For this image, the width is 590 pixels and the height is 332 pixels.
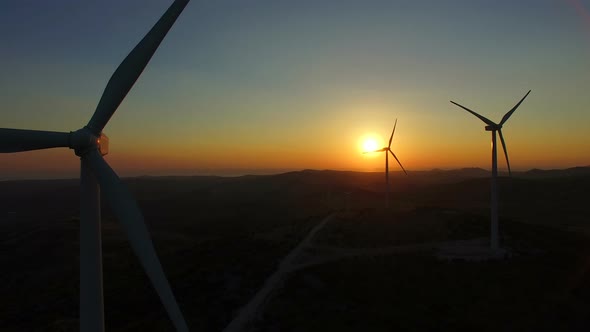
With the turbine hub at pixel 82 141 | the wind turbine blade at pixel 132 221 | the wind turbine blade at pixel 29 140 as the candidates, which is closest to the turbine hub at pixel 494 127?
the wind turbine blade at pixel 132 221

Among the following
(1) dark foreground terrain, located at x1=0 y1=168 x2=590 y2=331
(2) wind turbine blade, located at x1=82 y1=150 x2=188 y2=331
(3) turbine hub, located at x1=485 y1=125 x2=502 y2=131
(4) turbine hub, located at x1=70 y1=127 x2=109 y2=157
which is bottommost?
(1) dark foreground terrain, located at x1=0 y1=168 x2=590 y2=331

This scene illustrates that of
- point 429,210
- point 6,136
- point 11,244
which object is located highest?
point 6,136

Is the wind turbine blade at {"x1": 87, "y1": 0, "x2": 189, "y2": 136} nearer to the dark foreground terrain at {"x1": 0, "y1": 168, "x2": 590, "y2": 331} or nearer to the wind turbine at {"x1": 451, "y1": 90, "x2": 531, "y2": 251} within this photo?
the dark foreground terrain at {"x1": 0, "y1": 168, "x2": 590, "y2": 331}

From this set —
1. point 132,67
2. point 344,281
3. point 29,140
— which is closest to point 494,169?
point 344,281

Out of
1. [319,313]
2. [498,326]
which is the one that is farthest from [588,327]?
[319,313]

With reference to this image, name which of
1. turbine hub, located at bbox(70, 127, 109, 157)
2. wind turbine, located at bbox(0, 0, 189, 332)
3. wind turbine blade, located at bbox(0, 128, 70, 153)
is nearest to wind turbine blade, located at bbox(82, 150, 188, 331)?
wind turbine, located at bbox(0, 0, 189, 332)

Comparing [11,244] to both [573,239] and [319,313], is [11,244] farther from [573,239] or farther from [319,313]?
[573,239]

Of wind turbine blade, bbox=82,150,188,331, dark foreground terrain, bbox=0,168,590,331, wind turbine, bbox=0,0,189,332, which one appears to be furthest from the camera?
dark foreground terrain, bbox=0,168,590,331
